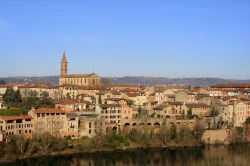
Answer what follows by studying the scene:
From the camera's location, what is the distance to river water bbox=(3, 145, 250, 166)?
30859mm

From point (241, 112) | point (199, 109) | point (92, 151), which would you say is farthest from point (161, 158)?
point (241, 112)

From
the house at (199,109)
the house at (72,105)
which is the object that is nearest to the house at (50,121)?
the house at (72,105)

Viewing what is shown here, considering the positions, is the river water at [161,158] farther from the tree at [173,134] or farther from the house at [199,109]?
the house at [199,109]

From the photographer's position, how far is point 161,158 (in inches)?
1313

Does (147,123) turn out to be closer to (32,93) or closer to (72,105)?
(72,105)

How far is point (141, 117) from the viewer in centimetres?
4194

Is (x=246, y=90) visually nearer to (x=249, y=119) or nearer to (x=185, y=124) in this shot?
(x=249, y=119)

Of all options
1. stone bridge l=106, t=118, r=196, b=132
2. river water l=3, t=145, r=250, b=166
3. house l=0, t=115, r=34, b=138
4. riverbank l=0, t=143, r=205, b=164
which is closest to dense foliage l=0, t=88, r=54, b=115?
house l=0, t=115, r=34, b=138

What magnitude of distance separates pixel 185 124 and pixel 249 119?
857 cm

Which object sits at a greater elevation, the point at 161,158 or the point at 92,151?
the point at 92,151

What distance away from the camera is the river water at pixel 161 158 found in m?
30.9

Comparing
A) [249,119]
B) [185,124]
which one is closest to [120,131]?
[185,124]

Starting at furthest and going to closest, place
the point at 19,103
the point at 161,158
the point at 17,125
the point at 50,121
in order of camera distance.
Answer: the point at 19,103
the point at 50,121
the point at 17,125
the point at 161,158

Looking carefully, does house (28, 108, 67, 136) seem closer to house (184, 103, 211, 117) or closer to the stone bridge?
the stone bridge
